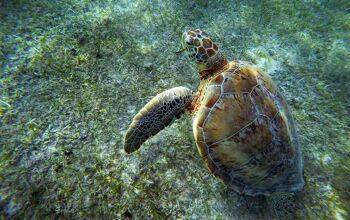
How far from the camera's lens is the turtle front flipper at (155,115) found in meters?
2.13

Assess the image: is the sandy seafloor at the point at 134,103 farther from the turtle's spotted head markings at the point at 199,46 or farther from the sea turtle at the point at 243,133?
the turtle's spotted head markings at the point at 199,46

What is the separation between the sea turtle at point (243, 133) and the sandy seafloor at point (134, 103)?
245 mm

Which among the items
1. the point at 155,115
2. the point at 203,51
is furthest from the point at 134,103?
the point at 203,51

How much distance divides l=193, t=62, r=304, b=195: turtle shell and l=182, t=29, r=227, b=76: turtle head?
377mm

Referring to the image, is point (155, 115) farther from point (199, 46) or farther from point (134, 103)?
point (199, 46)

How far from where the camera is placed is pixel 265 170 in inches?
76.2

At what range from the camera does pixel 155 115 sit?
2215mm

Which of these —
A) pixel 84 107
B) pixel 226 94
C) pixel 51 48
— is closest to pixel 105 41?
pixel 51 48

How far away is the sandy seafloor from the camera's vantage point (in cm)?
197

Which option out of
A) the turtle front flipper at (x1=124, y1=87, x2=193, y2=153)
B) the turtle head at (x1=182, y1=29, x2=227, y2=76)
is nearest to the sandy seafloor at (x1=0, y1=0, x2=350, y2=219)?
the turtle front flipper at (x1=124, y1=87, x2=193, y2=153)

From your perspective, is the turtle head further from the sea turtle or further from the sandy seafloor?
the sandy seafloor

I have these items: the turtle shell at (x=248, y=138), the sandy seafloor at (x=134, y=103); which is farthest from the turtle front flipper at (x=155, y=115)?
the turtle shell at (x=248, y=138)

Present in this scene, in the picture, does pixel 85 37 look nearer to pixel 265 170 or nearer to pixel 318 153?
pixel 265 170

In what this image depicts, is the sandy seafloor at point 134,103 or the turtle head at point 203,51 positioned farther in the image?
the turtle head at point 203,51
